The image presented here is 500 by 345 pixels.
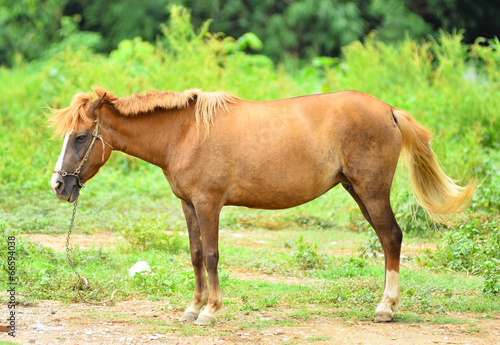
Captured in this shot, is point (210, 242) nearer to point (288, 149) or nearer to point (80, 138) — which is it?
point (288, 149)

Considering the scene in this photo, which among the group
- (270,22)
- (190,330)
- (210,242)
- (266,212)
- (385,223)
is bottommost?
(190,330)

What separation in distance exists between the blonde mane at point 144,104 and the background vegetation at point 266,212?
43.9 inches

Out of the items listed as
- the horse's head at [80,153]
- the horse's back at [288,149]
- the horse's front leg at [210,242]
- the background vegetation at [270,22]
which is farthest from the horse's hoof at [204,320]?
the background vegetation at [270,22]

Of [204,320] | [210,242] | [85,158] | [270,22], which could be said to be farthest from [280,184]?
[270,22]

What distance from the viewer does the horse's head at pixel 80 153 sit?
469 cm

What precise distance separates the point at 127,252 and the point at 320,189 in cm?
292

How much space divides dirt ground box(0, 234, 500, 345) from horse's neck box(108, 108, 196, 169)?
135 centimetres

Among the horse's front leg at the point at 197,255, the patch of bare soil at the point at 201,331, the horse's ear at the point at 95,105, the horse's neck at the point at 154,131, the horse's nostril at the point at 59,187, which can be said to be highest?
the horse's ear at the point at 95,105

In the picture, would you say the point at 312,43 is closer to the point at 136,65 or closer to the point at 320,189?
the point at 136,65

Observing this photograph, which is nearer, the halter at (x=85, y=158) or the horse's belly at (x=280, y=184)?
the halter at (x=85, y=158)

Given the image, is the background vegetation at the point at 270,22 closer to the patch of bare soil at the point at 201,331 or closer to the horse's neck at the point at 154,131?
the horse's neck at the point at 154,131

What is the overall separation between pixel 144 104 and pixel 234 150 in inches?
33.3

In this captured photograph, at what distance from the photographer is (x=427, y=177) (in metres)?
5.33

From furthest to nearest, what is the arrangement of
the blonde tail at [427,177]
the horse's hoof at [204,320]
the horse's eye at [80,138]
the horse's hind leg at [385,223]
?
the blonde tail at [427,177], the horse's hind leg at [385,223], the horse's eye at [80,138], the horse's hoof at [204,320]
